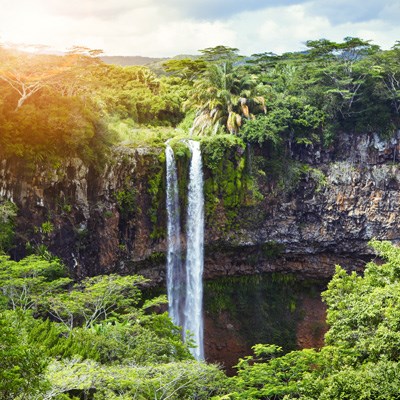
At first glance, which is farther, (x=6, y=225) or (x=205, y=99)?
(x=205, y=99)

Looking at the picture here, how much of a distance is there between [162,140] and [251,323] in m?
9.97

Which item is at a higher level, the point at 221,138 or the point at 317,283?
the point at 221,138

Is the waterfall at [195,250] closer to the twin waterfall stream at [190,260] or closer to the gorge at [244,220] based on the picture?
the twin waterfall stream at [190,260]

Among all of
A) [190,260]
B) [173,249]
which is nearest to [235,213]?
[190,260]

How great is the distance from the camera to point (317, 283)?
2650 cm

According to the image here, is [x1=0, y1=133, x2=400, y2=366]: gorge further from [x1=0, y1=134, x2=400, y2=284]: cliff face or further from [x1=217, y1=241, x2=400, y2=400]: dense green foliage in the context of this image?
[x1=217, y1=241, x2=400, y2=400]: dense green foliage

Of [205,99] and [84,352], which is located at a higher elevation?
[205,99]

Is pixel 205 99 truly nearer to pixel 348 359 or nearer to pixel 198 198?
Result: pixel 198 198

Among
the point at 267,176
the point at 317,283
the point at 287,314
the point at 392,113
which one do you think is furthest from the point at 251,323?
the point at 392,113

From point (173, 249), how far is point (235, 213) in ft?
11.0

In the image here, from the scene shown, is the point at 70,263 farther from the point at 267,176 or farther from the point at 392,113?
the point at 392,113

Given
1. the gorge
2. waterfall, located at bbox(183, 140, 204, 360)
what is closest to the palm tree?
the gorge

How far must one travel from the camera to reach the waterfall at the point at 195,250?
73.0 ft

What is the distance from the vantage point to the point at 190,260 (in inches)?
899
